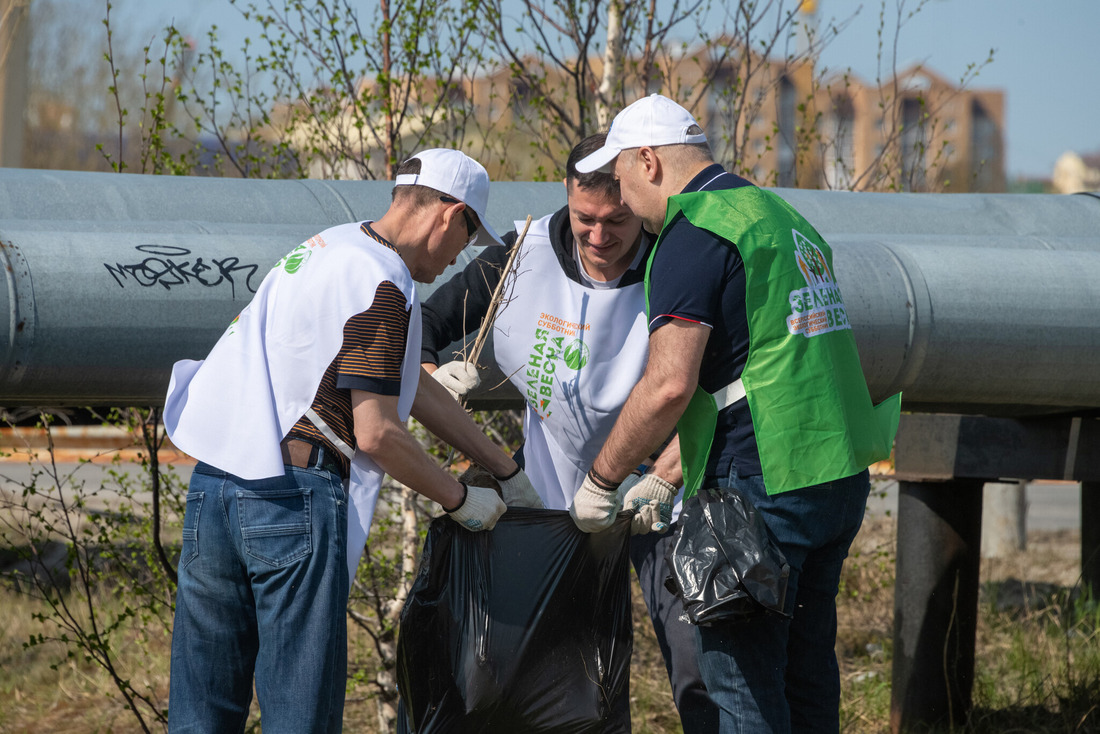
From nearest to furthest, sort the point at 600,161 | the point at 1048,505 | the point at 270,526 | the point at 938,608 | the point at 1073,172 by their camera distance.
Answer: the point at 270,526 < the point at 600,161 < the point at 938,608 < the point at 1048,505 < the point at 1073,172

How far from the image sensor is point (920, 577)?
4.39m

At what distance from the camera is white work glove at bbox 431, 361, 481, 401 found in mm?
2988

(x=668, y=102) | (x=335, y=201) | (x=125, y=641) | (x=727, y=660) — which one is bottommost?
(x=125, y=641)

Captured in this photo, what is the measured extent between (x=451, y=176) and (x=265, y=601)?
102 centimetres

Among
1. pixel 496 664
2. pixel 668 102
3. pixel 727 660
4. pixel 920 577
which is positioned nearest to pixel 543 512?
pixel 496 664

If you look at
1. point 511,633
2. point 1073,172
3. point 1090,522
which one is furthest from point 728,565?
point 1073,172

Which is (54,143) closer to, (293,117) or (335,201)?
(293,117)

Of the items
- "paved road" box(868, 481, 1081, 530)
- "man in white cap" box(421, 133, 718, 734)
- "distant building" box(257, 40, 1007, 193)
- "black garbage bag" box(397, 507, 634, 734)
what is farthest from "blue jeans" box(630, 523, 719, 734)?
"paved road" box(868, 481, 1081, 530)

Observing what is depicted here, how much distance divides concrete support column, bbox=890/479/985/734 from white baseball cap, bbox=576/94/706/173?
2.32 metres

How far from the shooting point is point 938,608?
14.3 ft

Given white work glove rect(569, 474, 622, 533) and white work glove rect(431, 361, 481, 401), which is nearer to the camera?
white work glove rect(569, 474, 622, 533)

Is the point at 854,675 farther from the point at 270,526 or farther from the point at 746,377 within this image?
the point at 270,526

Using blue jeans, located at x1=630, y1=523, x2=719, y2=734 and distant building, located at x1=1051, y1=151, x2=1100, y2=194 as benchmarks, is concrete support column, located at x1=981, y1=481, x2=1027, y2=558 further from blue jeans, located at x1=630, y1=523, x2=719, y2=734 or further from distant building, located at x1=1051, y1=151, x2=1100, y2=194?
distant building, located at x1=1051, y1=151, x2=1100, y2=194

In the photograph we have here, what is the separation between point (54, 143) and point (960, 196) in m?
22.0
